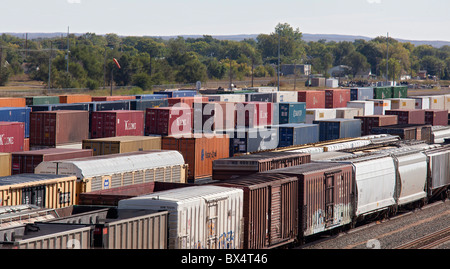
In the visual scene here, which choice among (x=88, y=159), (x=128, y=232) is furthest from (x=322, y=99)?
(x=128, y=232)

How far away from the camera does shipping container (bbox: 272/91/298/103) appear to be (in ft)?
221

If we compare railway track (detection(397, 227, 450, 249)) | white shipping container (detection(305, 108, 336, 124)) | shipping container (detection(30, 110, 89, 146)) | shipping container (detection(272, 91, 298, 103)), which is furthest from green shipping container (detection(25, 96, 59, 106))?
railway track (detection(397, 227, 450, 249))

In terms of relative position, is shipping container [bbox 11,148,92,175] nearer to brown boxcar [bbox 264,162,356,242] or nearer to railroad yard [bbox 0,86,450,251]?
railroad yard [bbox 0,86,450,251]

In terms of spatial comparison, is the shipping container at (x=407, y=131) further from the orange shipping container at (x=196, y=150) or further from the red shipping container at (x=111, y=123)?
the red shipping container at (x=111, y=123)

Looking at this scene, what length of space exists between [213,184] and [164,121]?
67.3 ft

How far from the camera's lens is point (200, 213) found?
55.1ft

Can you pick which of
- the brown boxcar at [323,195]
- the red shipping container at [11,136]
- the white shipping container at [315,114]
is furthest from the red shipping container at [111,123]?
the white shipping container at [315,114]

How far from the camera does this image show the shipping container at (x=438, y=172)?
3269 cm

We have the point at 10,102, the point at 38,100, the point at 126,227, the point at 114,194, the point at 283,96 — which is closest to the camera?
the point at 126,227

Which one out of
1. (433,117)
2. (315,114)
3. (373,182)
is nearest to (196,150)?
(373,182)

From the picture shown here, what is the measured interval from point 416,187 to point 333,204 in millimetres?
9378

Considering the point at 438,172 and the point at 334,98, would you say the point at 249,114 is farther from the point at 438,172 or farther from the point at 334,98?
the point at 334,98

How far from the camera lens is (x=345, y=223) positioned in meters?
25.0

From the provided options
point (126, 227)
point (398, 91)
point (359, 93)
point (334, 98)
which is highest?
point (398, 91)
